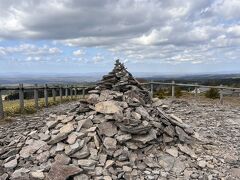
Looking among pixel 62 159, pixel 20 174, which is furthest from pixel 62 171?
pixel 20 174

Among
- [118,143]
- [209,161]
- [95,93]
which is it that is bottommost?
[209,161]

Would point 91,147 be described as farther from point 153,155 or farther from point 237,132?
point 237,132

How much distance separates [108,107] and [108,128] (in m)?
0.69

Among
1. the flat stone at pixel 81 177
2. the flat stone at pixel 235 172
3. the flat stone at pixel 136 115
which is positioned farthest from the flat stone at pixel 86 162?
the flat stone at pixel 235 172

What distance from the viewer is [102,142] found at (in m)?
8.91

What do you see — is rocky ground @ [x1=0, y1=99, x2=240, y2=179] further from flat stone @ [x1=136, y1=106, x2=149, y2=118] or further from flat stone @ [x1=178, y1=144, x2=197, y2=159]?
flat stone @ [x1=136, y1=106, x2=149, y2=118]

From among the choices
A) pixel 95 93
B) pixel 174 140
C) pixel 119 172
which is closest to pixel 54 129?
pixel 95 93

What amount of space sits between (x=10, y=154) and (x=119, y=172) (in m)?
2.98

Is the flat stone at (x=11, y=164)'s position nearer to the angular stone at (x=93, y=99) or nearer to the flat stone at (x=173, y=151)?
the angular stone at (x=93, y=99)

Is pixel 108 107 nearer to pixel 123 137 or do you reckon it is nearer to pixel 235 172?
pixel 123 137

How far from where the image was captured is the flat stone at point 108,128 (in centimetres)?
903

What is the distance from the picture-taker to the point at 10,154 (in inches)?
359

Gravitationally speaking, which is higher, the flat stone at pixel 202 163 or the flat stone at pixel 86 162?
the flat stone at pixel 86 162

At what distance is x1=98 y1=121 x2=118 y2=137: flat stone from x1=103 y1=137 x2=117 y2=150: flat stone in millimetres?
172
